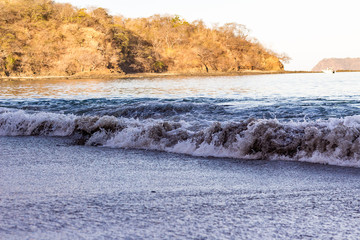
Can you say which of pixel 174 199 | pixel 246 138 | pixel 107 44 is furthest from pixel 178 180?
pixel 107 44

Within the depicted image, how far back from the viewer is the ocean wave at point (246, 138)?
157 inches

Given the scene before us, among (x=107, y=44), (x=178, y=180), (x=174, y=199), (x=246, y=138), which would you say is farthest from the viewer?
(x=107, y=44)

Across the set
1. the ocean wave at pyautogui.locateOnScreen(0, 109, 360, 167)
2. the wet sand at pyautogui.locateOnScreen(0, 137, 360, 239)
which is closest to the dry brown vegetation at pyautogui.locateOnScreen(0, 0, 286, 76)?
the ocean wave at pyautogui.locateOnScreen(0, 109, 360, 167)

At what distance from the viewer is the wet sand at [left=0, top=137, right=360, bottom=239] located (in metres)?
1.87

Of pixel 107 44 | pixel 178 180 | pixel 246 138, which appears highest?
pixel 107 44

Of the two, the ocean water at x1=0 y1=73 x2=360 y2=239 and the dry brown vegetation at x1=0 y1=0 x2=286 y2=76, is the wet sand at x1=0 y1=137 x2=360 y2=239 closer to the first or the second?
the ocean water at x1=0 y1=73 x2=360 y2=239

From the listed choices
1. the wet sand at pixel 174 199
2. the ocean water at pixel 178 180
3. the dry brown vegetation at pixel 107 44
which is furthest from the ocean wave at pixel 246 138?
the dry brown vegetation at pixel 107 44

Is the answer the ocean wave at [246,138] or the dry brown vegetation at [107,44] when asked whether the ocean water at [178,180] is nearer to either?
the ocean wave at [246,138]

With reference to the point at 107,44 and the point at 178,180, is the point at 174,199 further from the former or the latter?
the point at 107,44

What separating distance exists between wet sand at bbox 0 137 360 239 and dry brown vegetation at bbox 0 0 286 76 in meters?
58.8

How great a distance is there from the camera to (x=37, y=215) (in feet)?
6.83

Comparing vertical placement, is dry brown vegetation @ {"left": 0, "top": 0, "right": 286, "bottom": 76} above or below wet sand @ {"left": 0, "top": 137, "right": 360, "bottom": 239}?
above

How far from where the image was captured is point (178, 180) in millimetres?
3127

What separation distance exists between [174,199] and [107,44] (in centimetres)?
6661
